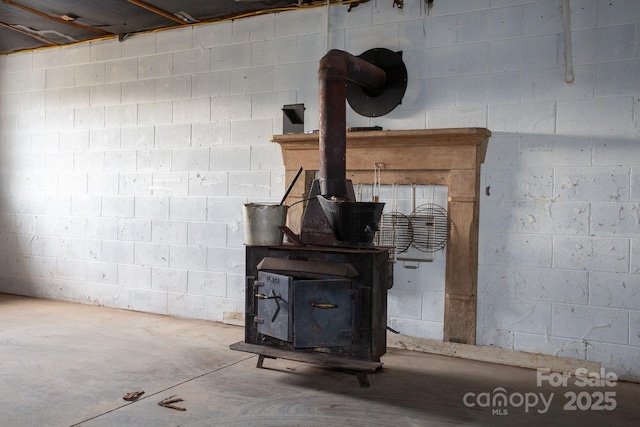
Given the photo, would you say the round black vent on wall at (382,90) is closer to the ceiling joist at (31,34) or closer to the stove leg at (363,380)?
the stove leg at (363,380)

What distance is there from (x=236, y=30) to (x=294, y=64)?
2.06 feet

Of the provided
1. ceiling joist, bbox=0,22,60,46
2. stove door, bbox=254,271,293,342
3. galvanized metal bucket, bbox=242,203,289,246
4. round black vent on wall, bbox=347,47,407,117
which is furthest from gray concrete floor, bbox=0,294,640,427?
ceiling joist, bbox=0,22,60,46

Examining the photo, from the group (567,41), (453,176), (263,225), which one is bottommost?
(263,225)

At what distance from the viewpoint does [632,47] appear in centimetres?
314

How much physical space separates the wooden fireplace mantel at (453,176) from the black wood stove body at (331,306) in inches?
25.7

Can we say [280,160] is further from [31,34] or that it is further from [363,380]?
[31,34]

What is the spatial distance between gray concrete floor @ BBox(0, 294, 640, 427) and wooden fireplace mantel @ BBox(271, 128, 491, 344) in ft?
1.08

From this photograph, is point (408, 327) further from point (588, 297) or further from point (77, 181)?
point (77, 181)

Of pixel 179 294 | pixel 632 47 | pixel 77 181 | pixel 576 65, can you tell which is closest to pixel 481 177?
pixel 576 65

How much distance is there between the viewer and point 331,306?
293 centimetres

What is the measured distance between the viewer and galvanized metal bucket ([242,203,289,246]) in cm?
336

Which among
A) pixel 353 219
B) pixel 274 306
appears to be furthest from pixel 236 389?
pixel 353 219

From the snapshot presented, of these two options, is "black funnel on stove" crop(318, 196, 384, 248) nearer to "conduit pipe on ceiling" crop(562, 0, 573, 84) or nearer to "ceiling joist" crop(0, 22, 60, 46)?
"conduit pipe on ceiling" crop(562, 0, 573, 84)

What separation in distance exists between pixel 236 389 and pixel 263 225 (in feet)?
3.20
